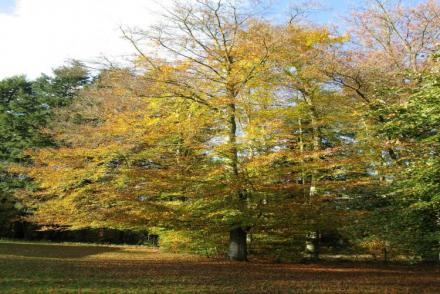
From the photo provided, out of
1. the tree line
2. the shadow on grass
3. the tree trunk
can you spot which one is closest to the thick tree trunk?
the tree line

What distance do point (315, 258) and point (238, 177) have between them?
23.7 feet

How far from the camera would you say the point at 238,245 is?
1653 cm

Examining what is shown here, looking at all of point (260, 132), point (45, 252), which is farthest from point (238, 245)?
point (45, 252)

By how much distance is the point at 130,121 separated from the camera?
1925cm

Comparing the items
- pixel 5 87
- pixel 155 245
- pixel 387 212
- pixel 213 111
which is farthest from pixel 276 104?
pixel 5 87

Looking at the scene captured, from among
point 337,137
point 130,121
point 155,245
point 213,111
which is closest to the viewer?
point 213,111

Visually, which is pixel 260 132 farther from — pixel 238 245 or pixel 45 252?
pixel 45 252

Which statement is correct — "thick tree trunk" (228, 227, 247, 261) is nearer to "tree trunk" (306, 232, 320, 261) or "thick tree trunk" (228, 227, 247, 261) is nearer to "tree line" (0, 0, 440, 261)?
"tree line" (0, 0, 440, 261)

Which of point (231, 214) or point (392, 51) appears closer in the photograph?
point (231, 214)

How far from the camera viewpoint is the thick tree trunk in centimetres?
1648

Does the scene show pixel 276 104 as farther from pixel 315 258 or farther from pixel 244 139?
pixel 315 258

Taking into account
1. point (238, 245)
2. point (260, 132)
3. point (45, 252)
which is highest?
point (260, 132)

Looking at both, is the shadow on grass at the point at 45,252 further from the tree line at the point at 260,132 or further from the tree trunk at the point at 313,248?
the tree trunk at the point at 313,248

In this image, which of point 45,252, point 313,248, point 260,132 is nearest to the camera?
point 260,132
